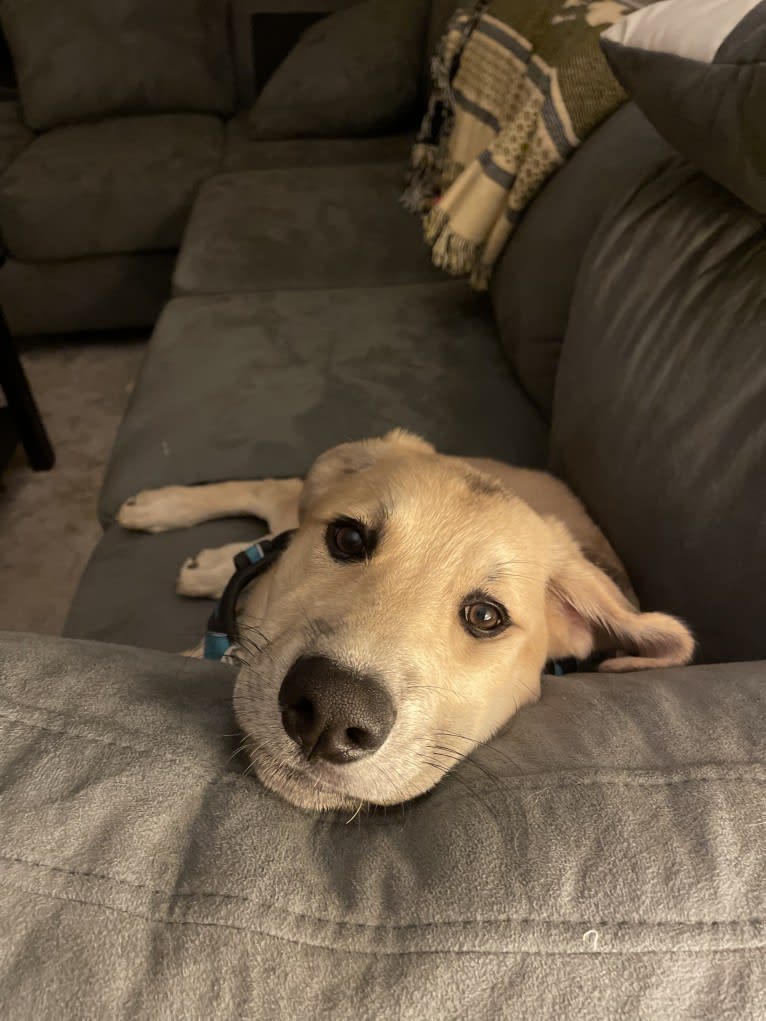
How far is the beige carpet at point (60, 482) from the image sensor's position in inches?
101

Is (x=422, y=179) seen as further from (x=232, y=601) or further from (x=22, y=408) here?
(x=232, y=601)

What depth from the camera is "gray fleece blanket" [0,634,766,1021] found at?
53 centimetres

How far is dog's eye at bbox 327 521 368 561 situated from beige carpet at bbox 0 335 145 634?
1424 millimetres

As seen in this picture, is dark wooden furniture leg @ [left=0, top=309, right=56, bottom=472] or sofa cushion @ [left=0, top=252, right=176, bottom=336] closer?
dark wooden furniture leg @ [left=0, top=309, right=56, bottom=472]

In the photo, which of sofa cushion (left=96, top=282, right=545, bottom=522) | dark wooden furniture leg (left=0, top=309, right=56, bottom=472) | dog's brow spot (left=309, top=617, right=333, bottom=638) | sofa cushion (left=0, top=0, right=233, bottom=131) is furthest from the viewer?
sofa cushion (left=0, top=0, right=233, bottom=131)

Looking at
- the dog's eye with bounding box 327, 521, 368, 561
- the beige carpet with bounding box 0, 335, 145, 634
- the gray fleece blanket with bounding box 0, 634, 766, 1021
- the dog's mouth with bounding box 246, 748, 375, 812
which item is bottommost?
the beige carpet with bounding box 0, 335, 145, 634

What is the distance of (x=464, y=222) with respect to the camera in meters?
2.27

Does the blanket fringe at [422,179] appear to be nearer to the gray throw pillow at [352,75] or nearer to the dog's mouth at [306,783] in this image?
the gray throw pillow at [352,75]

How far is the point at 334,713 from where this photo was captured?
2.70 ft

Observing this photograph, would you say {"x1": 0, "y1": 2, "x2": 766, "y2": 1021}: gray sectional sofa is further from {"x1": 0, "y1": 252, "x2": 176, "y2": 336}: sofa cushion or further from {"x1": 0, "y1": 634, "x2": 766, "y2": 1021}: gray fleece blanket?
{"x1": 0, "y1": 252, "x2": 176, "y2": 336}: sofa cushion

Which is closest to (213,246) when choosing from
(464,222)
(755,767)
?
(464,222)

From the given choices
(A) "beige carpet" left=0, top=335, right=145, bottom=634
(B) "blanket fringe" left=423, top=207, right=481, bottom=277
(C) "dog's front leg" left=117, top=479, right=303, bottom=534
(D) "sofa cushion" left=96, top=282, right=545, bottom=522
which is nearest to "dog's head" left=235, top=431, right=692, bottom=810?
(C) "dog's front leg" left=117, top=479, right=303, bottom=534

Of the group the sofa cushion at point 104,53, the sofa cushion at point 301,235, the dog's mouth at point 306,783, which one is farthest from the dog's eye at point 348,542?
the sofa cushion at point 104,53

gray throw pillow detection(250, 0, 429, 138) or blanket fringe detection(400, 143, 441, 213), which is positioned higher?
gray throw pillow detection(250, 0, 429, 138)
